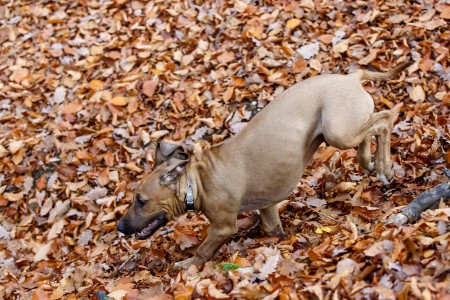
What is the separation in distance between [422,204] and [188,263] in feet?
6.86

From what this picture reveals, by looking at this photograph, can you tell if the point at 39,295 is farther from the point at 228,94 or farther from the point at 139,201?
the point at 228,94

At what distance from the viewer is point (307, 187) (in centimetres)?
596

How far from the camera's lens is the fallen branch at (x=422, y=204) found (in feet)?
14.1

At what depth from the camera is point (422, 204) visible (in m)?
4.33

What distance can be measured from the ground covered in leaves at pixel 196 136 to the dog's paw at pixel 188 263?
127 millimetres

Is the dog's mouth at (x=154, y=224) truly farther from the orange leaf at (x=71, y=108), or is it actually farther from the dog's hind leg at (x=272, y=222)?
the orange leaf at (x=71, y=108)

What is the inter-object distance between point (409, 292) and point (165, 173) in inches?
90.1

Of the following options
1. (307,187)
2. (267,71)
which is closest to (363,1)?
(267,71)

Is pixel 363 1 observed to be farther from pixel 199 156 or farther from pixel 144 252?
pixel 144 252

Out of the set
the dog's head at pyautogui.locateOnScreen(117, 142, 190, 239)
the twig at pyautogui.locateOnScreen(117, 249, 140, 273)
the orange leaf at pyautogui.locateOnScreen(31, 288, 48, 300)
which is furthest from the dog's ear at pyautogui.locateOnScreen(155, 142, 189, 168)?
the orange leaf at pyautogui.locateOnScreen(31, 288, 48, 300)

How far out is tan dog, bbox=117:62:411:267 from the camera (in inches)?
193

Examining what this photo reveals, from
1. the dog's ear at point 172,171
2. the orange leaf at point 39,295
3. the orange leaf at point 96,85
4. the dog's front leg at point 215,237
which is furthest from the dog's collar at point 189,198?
the orange leaf at point 96,85

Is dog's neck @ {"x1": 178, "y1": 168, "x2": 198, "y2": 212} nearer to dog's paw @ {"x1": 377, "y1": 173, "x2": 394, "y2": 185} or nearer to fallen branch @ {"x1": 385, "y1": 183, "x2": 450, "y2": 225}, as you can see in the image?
fallen branch @ {"x1": 385, "y1": 183, "x2": 450, "y2": 225}

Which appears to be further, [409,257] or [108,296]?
[108,296]
